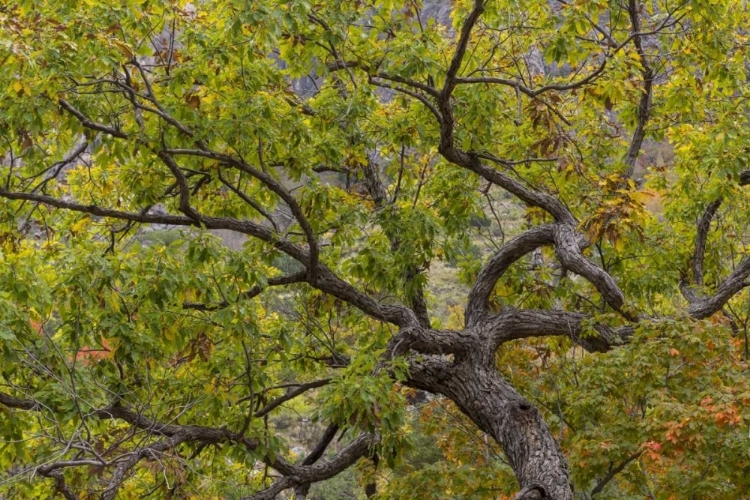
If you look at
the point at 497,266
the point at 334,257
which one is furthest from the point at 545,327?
the point at 334,257

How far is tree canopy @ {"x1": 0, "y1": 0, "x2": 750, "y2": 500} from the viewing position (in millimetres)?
4750

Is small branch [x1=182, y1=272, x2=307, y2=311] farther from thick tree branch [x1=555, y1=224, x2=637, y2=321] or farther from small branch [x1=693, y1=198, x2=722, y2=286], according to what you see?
small branch [x1=693, y1=198, x2=722, y2=286]

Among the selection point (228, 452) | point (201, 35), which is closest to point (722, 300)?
point (228, 452)

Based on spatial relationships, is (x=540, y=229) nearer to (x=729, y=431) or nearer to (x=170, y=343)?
(x=729, y=431)

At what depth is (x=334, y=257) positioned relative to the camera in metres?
7.25

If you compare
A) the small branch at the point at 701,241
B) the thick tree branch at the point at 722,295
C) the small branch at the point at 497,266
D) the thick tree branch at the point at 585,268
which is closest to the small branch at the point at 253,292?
the small branch at the point at 497,266

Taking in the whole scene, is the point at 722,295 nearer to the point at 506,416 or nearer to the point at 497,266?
the point at 497,266

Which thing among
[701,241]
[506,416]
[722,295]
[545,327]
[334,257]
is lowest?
[506,416]

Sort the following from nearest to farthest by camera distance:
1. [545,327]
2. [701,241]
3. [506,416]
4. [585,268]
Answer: [506,416], [585,268], [545,327], [701,241]

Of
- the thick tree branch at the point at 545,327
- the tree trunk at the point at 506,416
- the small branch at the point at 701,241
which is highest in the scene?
the small branch at the point at 701,241

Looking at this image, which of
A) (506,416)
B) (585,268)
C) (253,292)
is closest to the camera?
(506,416)

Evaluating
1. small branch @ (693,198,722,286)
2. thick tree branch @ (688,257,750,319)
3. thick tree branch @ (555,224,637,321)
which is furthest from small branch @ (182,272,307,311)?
small branch @ (693,198,722,286)

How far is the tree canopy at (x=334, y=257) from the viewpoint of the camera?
4.75 m

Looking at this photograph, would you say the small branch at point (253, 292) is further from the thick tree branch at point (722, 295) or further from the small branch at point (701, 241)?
the small branch at point (701, 241)
